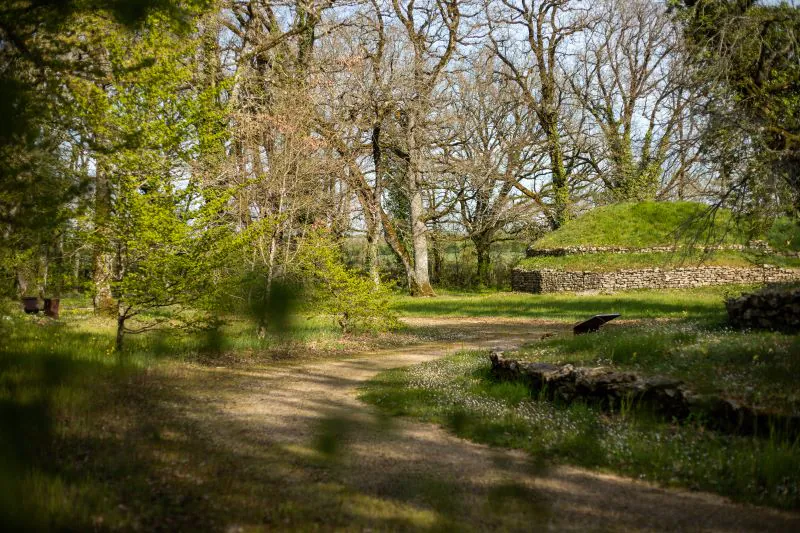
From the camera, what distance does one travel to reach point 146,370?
1061 cm

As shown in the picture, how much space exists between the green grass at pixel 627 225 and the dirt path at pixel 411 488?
3237 cm

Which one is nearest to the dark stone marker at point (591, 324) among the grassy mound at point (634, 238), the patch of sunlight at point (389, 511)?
the patch of sunlight at point (389, 511)

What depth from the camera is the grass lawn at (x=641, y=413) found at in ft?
21.0

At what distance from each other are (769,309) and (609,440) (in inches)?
292

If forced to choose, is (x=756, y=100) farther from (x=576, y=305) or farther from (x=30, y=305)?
(x=30, y=305)

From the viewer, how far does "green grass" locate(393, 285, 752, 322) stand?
2438cm

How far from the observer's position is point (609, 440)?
292 inches

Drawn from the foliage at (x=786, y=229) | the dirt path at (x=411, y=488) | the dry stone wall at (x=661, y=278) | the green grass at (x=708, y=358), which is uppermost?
the foliage at (x=786, y=229)

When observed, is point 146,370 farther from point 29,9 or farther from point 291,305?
point 291,305

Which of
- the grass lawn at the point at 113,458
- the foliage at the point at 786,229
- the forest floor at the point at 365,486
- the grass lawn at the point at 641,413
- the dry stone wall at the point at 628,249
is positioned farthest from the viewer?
the dry stone wall at the point at 628,249

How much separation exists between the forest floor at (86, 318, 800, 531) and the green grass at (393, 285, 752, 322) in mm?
15228

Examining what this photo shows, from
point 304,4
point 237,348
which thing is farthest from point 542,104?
point 237,348

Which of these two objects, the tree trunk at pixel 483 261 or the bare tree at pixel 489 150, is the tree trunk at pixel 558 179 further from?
the tree trunk at pixel 483 261

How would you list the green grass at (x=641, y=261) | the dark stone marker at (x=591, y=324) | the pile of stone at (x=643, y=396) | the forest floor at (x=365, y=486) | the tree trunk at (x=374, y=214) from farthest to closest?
the green grass at (x=641, y=261) → the tree trunk at (x=374, y=214) → the dark stone marker at (x=591, y=324) → the pile of stone at (x=643, y=396) → the forest floor at (x=365, y=486)
